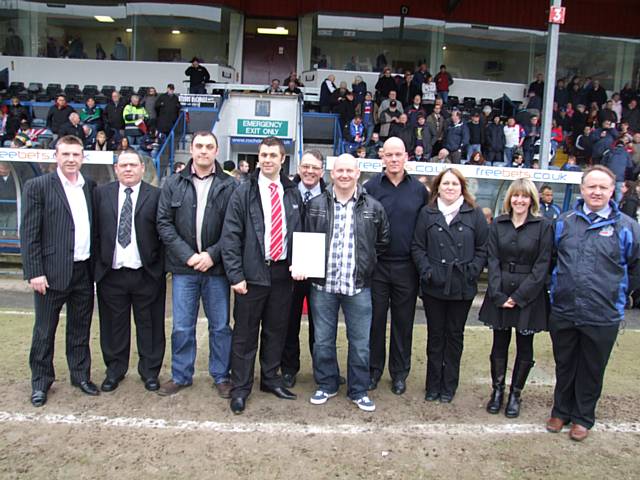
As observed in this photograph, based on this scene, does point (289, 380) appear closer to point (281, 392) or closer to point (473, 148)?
point (281, 392)

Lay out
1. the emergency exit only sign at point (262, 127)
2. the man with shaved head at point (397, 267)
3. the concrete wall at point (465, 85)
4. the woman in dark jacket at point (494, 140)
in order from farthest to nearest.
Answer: the concrete wall at point (465, 85)
the emergency exit only sign at point (262, 127)
the woman in dark jacket at point (494, 140)
the man with shaved head at point (397, 267)

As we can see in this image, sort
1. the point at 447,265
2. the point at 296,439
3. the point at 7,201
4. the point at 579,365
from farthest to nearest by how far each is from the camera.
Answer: the point at 7,201
the point at 447,265
the point at 579,365
the point at 296,439

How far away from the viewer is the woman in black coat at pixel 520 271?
409 cm

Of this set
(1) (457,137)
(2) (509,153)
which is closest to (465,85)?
(2) (509,153)

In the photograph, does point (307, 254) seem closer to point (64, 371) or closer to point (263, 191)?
point (263, 191)

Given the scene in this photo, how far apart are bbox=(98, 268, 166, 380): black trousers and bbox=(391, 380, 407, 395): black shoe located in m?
1.89

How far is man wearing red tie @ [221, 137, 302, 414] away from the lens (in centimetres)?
417

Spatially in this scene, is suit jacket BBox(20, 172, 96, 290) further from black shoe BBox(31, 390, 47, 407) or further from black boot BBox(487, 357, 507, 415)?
black boot BBox(487, 357, 507, 415)

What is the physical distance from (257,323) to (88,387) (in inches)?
55.4

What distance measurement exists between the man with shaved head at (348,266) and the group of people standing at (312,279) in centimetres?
1

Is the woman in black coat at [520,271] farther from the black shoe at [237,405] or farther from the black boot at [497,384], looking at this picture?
the black shoe at [237,405]

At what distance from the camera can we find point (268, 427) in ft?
13.0

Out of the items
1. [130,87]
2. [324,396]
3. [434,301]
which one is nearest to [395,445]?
[324,396]

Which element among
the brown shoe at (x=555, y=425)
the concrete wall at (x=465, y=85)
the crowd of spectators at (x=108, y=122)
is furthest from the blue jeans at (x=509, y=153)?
the brown shoe at (x=555, y=425)
